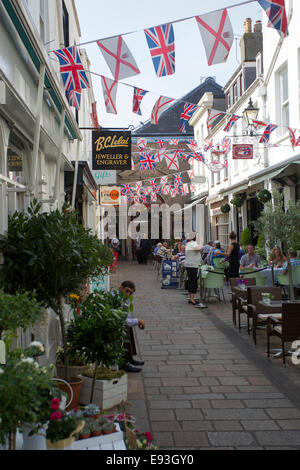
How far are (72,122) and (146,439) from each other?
5462 millimetres

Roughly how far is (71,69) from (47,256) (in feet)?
12.7

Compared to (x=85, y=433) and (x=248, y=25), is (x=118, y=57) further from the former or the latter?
(x=248, y=25)

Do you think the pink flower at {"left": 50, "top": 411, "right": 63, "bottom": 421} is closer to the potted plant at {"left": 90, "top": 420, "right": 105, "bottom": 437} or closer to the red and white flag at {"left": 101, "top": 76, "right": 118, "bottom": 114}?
the potted plant at {"left": 90, "top": 420, "right": 105, "bottom": 437}

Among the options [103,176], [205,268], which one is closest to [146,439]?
[205,268]

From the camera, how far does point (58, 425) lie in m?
2.84

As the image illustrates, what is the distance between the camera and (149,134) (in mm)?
36750

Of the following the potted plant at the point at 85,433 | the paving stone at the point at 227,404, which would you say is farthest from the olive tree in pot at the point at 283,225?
the potted plant at the point at 85,433

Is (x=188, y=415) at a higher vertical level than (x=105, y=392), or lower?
lower

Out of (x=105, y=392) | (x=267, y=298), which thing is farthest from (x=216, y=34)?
(x=105, y=392)

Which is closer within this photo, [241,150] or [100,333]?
[100,333]

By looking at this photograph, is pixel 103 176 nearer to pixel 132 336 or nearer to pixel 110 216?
pixel 132 336

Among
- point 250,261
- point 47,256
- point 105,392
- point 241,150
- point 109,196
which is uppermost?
point 241,150

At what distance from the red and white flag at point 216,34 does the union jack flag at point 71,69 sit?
188 centimetres

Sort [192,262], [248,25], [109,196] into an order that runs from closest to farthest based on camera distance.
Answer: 1. [192,262]
2. [109,196]
3. [248,25]
